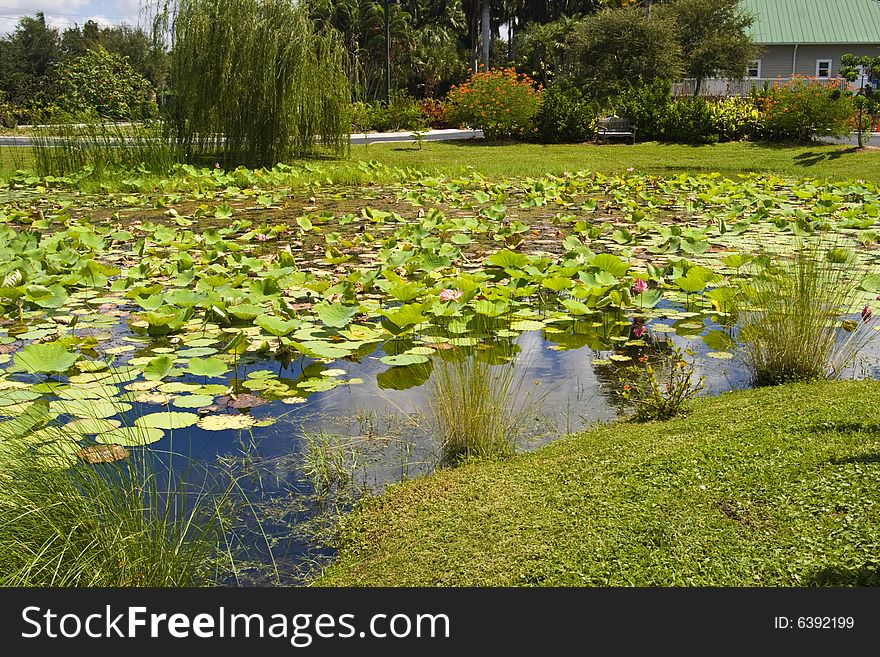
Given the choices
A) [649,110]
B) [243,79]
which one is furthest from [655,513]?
[649,110]

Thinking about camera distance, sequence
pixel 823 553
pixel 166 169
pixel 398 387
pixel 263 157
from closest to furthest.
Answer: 1. pixel 823 553
2. pixel 398 387
3. pixel 166 169
4. pixel 263 157

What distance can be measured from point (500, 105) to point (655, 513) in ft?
64.1

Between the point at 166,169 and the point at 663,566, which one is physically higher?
the point at 166,169

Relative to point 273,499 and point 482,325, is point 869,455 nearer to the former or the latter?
point 273,499

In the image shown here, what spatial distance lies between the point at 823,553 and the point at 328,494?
4.99 feet

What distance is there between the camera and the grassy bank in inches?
499

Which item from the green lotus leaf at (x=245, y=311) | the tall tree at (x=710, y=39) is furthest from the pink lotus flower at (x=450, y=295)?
the tall tree at (x=710, y=39)

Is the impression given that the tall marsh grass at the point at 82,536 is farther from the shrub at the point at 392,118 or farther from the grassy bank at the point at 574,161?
the shrub at the point at 392,118

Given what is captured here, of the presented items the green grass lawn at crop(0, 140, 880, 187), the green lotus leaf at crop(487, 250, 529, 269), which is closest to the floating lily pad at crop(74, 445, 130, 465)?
the green lotus leaf at crop(487, 250, 529, 269)

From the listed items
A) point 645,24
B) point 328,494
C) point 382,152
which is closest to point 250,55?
point 382,152

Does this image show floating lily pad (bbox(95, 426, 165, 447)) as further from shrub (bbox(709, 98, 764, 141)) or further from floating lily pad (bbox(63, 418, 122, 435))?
shrub (bbox(709, 98, 764, 141))

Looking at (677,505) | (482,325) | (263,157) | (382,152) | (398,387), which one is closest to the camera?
(677,505)

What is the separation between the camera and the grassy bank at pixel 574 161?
12664mm

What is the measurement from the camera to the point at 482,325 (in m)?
4.60
